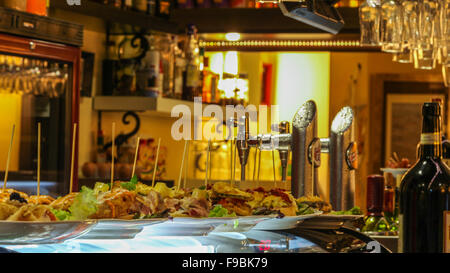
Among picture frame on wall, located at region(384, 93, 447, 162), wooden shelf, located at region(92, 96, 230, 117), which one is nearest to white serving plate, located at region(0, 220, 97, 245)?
wooden shelf, located at region(92, 96, 230, 117)

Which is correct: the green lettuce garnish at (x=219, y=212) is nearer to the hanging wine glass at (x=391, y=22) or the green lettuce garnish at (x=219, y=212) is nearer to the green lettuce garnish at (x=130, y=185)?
the green lettuce garnish at (x=130, y=185)

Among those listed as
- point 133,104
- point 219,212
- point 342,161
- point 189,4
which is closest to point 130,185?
point 219,212

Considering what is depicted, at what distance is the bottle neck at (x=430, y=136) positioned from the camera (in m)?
1.10

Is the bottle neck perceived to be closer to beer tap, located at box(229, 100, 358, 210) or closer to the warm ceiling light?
beer tap, located at box(229, 100, 358, 210)

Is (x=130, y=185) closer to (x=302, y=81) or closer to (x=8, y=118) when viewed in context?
(x=8, y=118)

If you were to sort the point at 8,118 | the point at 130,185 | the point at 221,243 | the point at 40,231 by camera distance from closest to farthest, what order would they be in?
1. the point at 40,231
2. the point at 221,243
3. the point at 130,185
4. the point at 8,118

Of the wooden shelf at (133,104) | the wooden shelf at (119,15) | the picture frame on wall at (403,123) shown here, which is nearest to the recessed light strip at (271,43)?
the wooden shelf at (119,15)

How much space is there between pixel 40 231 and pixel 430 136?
1.91ft

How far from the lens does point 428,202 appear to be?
109cm

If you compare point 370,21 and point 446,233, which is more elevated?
point 370,21

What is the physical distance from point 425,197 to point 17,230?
58 centimetres

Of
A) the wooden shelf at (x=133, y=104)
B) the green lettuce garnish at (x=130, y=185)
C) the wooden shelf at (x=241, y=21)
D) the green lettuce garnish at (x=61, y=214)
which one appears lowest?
the green lettuce garnish at (x=61, y=214)

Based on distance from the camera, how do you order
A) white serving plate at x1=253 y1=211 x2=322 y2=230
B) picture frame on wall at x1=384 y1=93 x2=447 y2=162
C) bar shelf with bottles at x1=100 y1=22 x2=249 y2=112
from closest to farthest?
white serving plate at x1=253 y1=211 x2=322 y2=230 < bar shelf with bottles at x1=100 y1=22 x2=249 y2=112 < picture frame on wall at x1=384 y1=93 x2=447 y2=162

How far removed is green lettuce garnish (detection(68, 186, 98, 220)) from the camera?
111 centimetres
